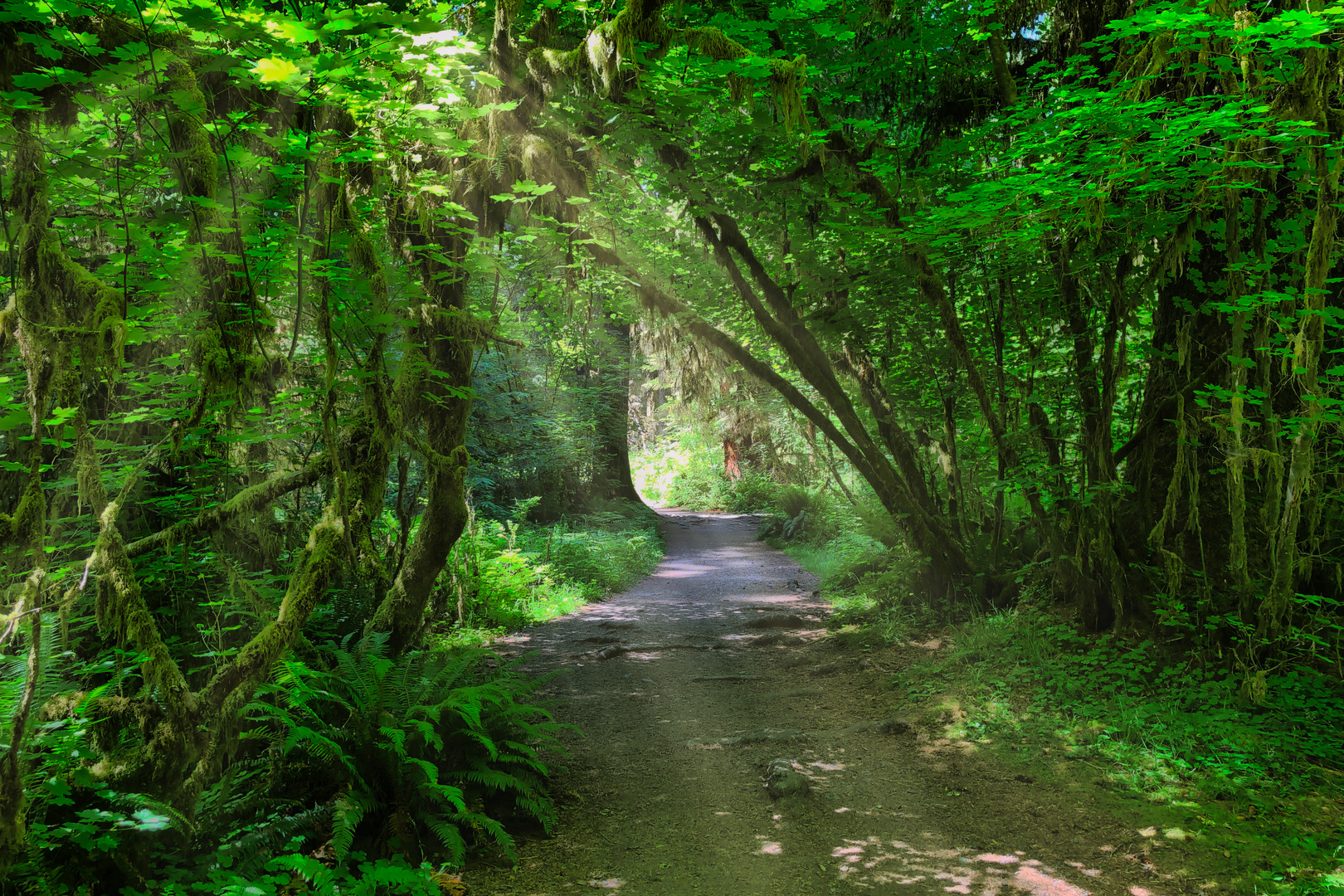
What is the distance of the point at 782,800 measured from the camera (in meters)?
4.73

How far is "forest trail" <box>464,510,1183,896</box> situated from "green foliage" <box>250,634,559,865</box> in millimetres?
354

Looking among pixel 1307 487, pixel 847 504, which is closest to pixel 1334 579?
pixel 1307 487

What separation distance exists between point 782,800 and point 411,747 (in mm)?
2510

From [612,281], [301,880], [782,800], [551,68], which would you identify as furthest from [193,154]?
[612,281]

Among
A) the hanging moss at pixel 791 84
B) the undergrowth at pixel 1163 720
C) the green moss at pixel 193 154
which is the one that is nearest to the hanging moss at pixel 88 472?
the green moss at pixel 193 154

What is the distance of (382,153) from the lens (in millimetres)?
4070

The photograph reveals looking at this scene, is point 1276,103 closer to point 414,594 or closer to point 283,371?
point 283,371

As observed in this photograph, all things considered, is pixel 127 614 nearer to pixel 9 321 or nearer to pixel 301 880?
pixel 9 321

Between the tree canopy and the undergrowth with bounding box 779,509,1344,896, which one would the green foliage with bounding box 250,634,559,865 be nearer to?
the tree canopy

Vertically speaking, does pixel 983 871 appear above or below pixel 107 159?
below

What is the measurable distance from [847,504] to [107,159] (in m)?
15.0

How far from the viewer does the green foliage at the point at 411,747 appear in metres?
3.89

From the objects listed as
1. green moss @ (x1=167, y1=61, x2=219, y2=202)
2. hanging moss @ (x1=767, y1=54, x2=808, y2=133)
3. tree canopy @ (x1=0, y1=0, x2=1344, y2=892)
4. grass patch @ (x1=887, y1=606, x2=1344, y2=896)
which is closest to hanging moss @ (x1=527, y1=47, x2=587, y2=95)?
tree canopy @ (x1=0, y1=0, x2=1344, y2=892)

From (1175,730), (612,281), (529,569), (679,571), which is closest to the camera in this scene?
(1175,730)
